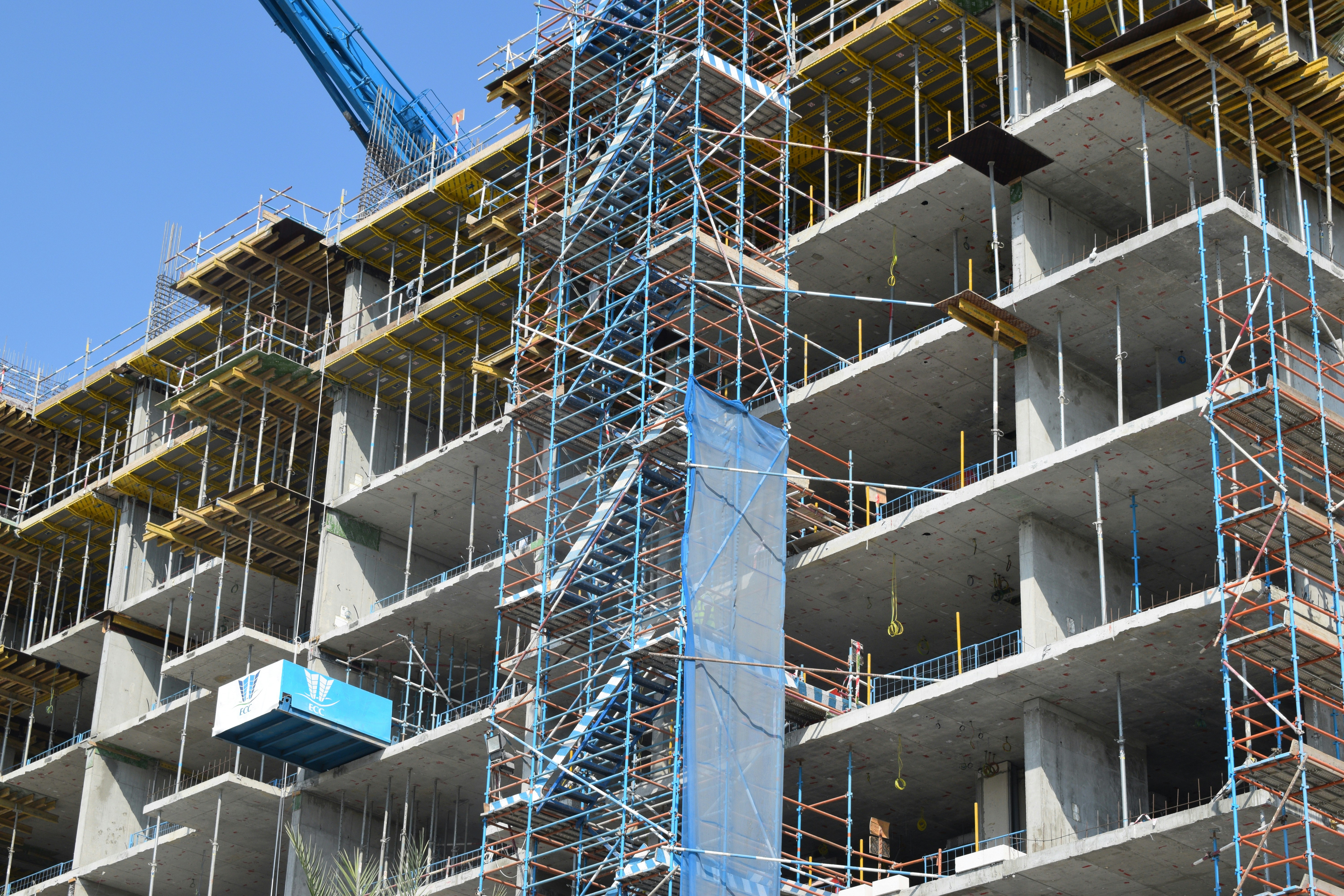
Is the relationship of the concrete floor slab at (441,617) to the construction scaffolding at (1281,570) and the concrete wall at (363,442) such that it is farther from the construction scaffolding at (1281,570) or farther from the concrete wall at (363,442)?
the construction scaffolding at (1281,570)

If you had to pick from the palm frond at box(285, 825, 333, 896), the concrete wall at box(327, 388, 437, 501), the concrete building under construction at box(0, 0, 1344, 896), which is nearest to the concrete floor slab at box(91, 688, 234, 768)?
the concrete building under construction at box(0, 0, 1344, 896)

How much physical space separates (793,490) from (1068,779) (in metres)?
9.30

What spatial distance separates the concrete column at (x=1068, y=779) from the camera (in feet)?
127

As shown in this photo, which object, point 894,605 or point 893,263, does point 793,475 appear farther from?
point 893,263

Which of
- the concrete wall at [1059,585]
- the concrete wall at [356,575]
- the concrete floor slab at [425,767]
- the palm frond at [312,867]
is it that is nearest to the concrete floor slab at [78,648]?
the concrete wall at [356,575]

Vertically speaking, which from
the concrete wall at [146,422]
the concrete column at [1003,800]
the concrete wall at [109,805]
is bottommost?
the concrete column at [1003,800]

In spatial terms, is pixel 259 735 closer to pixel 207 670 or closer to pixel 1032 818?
pixel 207 670

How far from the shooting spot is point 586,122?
50.6 m

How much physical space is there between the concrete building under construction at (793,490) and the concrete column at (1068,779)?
0.10 metres

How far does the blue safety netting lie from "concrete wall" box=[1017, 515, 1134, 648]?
531cm

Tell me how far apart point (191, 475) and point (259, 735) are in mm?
15607

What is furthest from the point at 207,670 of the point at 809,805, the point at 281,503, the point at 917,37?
the point at 917,37

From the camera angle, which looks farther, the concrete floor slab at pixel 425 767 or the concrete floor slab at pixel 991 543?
the concrete floor slab at pixel 425 767

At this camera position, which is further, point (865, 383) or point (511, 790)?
point (511, 790)
